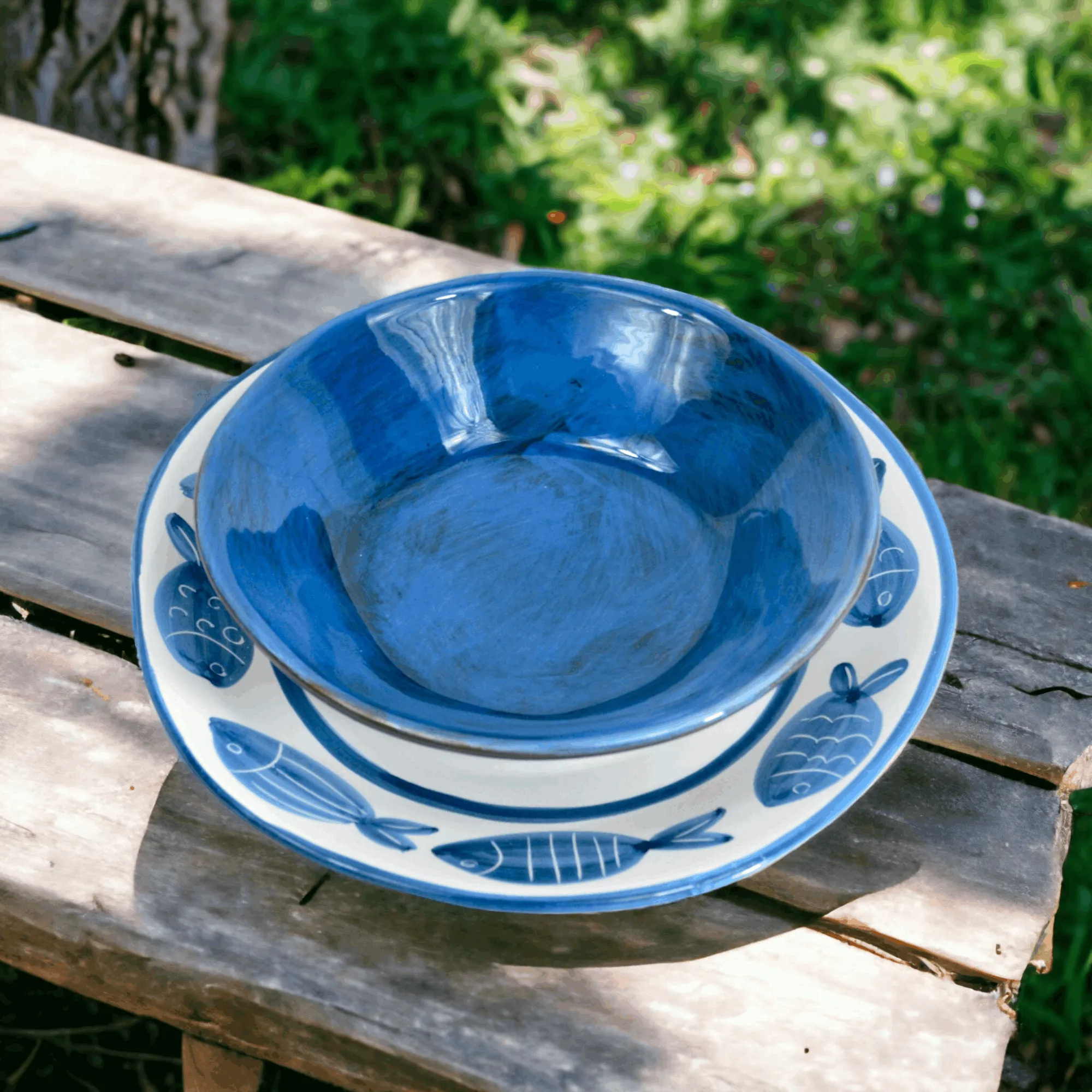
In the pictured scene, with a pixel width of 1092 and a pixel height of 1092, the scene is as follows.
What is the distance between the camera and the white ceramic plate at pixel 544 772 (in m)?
0.69

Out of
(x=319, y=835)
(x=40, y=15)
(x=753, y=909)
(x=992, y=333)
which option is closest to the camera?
(x=319, y=835)

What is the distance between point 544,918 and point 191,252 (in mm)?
810

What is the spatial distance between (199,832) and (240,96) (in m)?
2.04

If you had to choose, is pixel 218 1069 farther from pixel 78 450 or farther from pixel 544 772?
pixel 78 450

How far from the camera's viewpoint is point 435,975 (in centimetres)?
77

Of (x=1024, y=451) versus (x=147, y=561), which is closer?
(x=147, y=561)

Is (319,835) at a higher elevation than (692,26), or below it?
below

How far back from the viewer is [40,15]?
196 cm

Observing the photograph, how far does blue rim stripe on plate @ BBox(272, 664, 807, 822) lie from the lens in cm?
73

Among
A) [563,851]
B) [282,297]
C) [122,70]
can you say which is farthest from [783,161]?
[563,851]

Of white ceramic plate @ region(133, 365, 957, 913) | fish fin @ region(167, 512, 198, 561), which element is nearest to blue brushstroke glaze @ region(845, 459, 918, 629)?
white ceramic plate @ region(133, 365, 957, 913)

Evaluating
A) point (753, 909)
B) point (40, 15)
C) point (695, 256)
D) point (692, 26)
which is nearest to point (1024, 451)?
point (695, 256)

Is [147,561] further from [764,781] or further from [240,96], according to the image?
[240,96]

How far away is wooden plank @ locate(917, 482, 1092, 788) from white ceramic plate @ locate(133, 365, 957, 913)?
14cm
